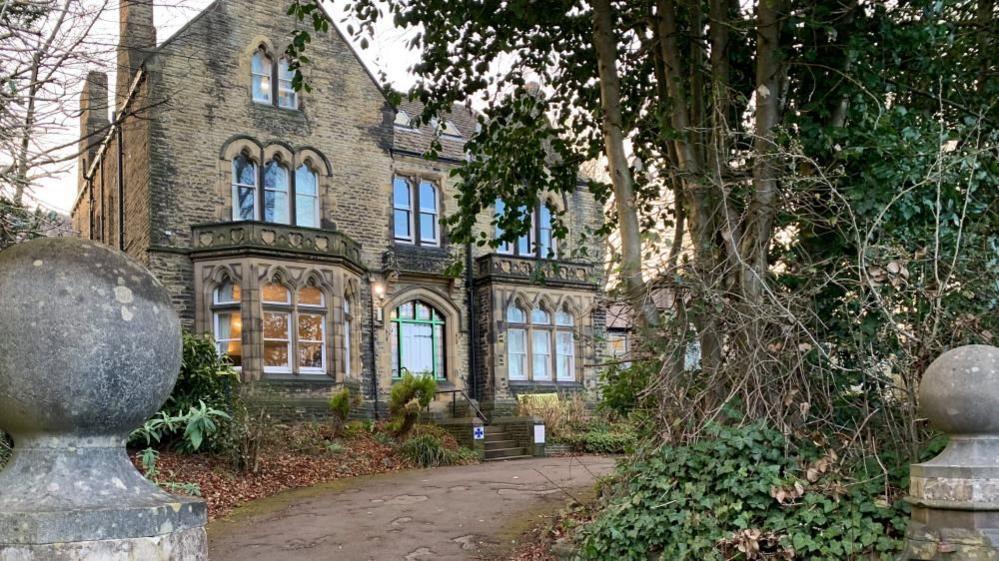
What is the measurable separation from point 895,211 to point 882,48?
1668 mm

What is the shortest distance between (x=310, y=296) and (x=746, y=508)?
14799 millimetres

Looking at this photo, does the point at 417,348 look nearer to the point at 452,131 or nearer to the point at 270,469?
the point at 452,131

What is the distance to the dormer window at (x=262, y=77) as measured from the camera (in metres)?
21.1

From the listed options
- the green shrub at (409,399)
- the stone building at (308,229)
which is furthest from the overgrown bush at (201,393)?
the green shrub at (409,399)

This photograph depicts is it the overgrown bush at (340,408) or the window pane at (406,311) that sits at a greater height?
the window pane at (406,311)

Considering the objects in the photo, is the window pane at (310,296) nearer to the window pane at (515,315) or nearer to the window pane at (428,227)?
the window pane at (428,227)

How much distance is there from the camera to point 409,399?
17.6 m

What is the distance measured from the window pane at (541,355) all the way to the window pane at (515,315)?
582 millimetres

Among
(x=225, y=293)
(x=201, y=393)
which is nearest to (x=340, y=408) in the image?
(x=201, y=393)

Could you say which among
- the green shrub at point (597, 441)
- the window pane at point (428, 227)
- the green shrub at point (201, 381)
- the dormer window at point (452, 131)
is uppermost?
the dormer window at point (452, 131)

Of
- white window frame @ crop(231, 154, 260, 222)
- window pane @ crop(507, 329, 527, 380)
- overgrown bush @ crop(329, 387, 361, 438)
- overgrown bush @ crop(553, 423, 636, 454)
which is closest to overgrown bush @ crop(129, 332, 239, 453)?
overgrown bush @ crop(329, 387, 361, 438)

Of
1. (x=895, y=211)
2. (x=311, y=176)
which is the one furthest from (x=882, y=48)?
(x=311, y=176)

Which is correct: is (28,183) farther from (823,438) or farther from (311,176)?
(311,176)

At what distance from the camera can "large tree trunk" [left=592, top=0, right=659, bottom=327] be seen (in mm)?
8203
